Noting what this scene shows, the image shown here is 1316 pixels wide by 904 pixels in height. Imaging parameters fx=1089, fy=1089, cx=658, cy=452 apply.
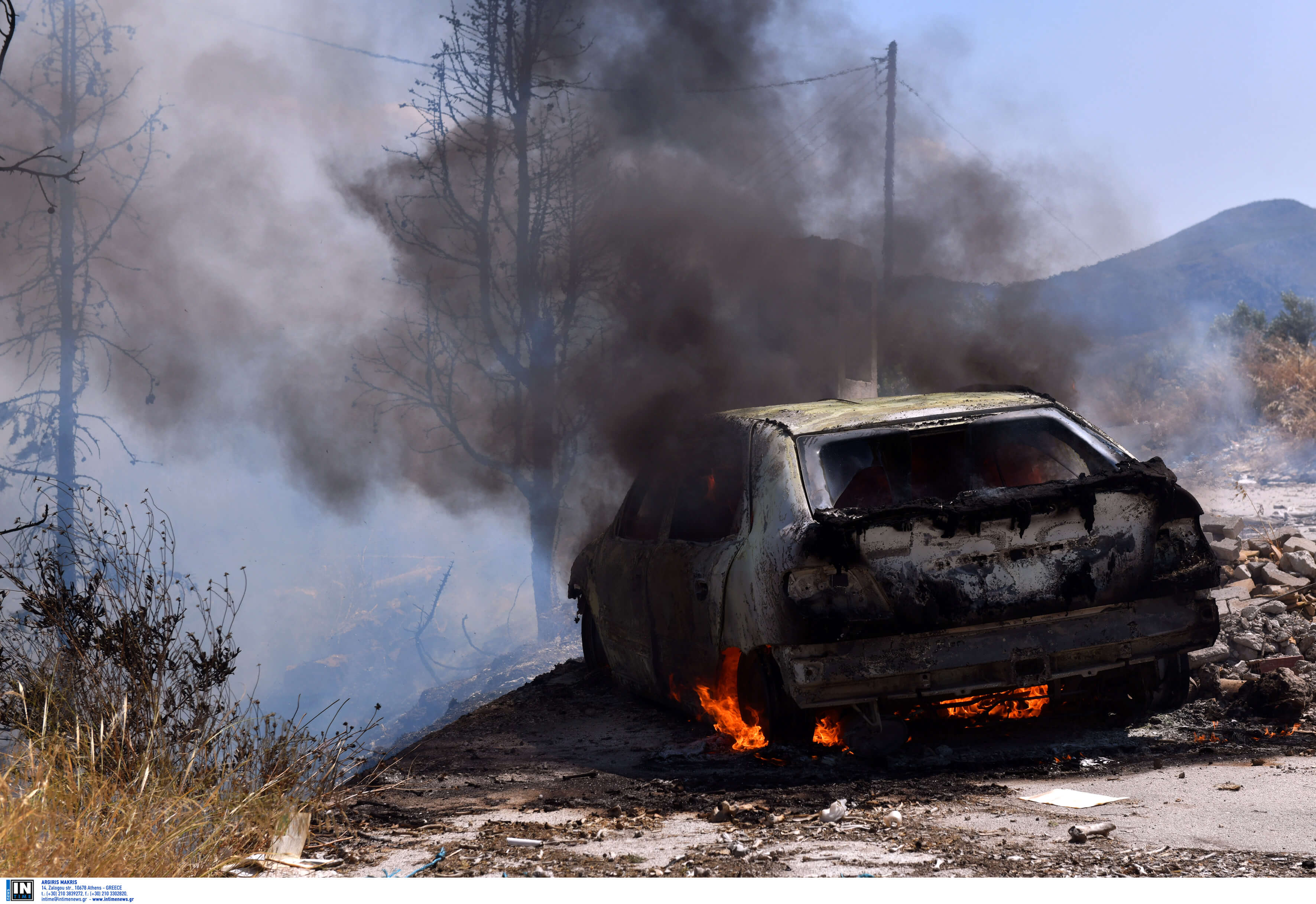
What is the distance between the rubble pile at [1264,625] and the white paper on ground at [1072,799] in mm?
1291

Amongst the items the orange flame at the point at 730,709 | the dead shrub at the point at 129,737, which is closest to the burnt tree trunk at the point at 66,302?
the dead shrub at the point at 129,737

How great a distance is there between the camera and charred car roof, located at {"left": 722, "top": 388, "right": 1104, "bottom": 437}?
16.0 feet

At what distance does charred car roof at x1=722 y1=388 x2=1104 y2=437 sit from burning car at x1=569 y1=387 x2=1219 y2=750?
0.05 feet

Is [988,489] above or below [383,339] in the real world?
below

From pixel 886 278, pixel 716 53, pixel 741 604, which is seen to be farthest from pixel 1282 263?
pixel 741 604

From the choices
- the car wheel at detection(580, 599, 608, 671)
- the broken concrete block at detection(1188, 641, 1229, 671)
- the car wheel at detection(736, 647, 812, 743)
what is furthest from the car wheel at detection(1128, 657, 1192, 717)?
the car wheel at detection(580, 599, 608, 671)

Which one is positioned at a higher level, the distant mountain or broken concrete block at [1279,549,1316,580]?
the distant mountain

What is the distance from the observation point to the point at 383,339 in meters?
14.8

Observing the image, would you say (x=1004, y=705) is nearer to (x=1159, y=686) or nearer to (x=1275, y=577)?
(x=1159, y=686)

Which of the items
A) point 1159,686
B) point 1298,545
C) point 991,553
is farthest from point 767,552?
point 1298,545

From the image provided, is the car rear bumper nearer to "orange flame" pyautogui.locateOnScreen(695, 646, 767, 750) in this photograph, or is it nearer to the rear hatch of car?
the rear hatch of car

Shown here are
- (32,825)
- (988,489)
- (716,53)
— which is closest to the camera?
(32,825)

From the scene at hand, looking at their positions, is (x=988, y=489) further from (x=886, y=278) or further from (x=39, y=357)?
(x=39, y=357)

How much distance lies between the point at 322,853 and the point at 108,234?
43.3 ft
